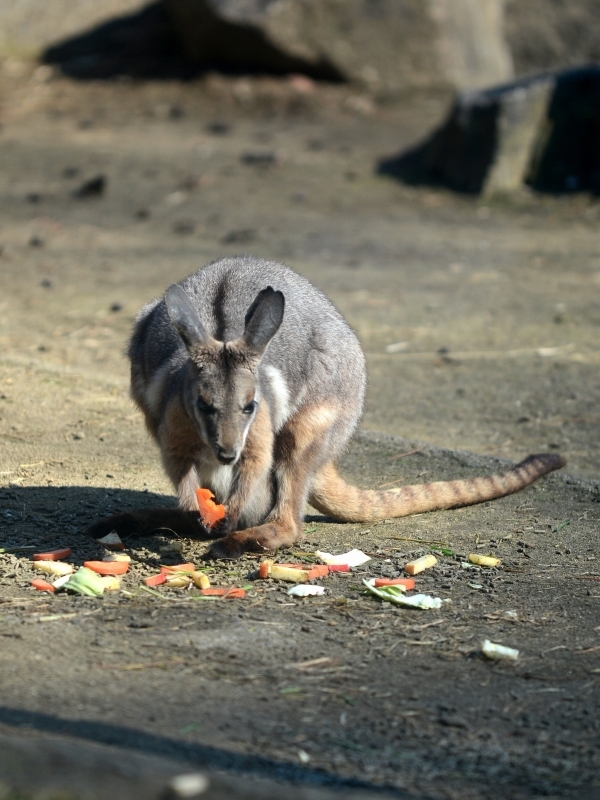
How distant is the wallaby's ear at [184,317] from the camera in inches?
150

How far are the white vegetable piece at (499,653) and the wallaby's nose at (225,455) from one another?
41.4 inches

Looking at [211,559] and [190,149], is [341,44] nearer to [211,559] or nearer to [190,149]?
[190,149]

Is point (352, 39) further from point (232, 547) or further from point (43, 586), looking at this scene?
point (43, 586)

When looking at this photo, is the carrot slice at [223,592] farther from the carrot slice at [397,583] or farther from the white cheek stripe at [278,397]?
the white cheek stripe at [278,397]

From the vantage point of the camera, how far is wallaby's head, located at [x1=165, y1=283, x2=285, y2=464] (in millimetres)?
3740

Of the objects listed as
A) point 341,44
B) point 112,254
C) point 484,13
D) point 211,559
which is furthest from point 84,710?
point 484,13

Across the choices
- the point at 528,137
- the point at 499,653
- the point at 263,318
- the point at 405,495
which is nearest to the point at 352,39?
the point at 528,137

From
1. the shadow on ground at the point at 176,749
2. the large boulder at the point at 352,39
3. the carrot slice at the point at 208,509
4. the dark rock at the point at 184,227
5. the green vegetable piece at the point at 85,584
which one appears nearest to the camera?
the shadow on ground at the point at 176,749

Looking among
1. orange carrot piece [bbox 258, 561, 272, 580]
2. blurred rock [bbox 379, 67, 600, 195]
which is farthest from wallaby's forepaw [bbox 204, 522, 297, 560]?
blurred rock [bbox 379, 67, 600, 195]

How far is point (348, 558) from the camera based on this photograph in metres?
3.97

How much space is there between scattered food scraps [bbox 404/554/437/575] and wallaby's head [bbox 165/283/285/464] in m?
0.73

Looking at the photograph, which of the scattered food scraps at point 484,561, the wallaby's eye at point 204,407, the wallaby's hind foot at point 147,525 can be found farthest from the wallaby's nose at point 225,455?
the scattered food scraps at point 484,561

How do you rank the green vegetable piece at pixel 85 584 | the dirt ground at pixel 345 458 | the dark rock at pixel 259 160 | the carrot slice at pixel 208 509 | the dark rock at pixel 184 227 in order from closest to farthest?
the dirt ground at pixel 345 458 < the green vegetable piece at pixel 85 584 < the carrot slice at pixel 208 509 < the dark rock at pixel 184 227 < the dark rock at pixel 259 160

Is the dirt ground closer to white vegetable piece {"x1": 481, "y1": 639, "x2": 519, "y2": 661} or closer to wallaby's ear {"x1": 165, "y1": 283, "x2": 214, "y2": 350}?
white vegetable piece {"x1": 481, "y1": 639, "x2": 519, "y2": 661}
